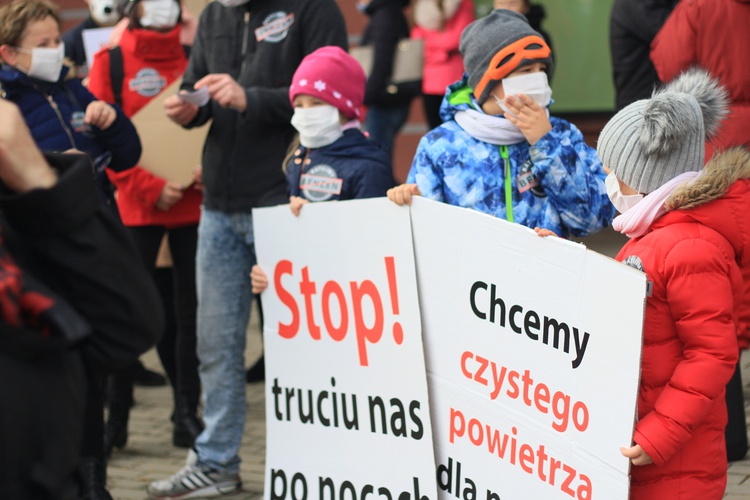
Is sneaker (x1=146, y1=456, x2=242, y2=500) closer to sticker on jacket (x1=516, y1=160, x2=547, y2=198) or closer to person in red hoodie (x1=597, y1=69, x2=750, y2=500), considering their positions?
sticker on jacket (x1=516, y1=160, x2=547, y2=198)

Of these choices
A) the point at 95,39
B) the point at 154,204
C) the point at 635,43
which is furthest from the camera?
the point at 95,39

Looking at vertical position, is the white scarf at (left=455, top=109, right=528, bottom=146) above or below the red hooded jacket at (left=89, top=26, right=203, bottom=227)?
above

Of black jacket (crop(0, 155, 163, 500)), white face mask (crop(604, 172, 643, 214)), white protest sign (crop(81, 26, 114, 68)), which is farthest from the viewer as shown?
white protest sign (crop(81, 26, 114, 68))

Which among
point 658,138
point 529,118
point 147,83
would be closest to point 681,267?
point 658,138

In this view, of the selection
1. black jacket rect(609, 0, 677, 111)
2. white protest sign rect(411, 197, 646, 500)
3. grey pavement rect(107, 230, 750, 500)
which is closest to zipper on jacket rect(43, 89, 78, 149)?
grey pavement rect(107, 230, 750, 500)

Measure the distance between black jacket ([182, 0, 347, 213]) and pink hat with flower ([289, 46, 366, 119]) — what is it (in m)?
0.35

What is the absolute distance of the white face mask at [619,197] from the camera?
124 inches

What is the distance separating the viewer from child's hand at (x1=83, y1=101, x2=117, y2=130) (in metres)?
4.95

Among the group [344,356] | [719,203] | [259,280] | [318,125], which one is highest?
[719,203]

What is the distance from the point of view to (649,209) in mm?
3080

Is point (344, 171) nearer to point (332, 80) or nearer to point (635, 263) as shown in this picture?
point (332, 80)

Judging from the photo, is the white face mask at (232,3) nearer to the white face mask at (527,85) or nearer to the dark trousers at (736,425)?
the white face mask at (527,85)

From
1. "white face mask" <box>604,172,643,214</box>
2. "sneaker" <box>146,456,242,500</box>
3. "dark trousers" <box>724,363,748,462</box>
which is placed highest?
"white face mask" <box>604,172,643,214</box>

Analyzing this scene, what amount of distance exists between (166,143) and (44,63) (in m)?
1.09
